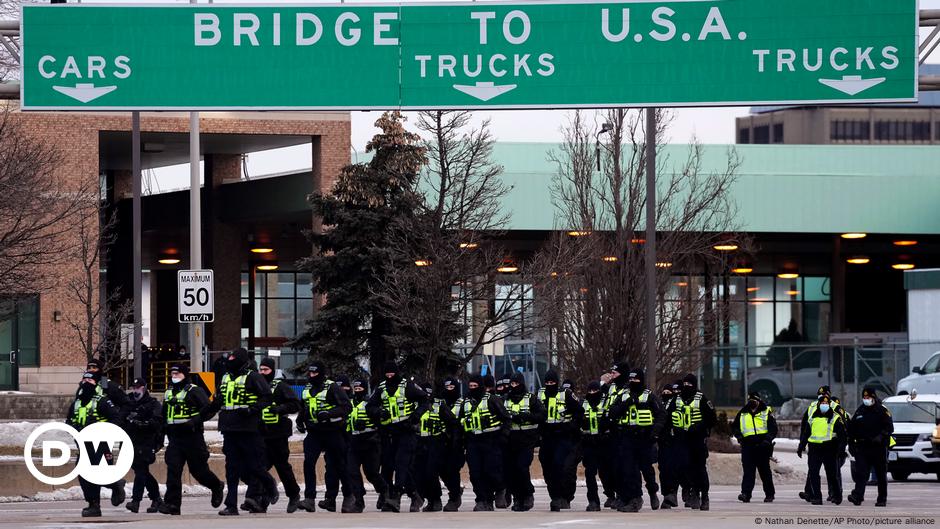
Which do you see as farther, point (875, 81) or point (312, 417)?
point (312, 417)

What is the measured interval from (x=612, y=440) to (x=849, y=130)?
15297 centimetres

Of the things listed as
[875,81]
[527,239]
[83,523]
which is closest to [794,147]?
[527,239]

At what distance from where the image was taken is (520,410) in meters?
20.5

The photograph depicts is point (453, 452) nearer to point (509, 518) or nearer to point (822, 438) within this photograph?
point (509, 518)

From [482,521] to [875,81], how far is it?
665 cm

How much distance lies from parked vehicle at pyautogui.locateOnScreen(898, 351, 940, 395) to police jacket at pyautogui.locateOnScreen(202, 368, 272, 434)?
19.6 metres

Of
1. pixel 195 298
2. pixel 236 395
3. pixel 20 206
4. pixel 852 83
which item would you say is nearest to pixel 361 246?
pixel 195 298

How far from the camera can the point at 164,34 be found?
60.9 feet

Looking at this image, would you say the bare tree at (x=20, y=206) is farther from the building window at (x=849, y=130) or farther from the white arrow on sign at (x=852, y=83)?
the building window at (x=849, y=130)

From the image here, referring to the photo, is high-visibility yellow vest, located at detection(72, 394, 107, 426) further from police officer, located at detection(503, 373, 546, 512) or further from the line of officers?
police officer, located at detection(503, 373, 546, 512)

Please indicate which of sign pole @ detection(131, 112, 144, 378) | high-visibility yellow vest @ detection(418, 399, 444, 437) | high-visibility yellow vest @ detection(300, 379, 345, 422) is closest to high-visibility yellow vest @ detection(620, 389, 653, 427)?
high-visibility yellow vest @ detection(418, 399, 444, 437)

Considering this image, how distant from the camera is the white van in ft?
98.9

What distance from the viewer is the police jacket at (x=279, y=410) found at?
1933cm

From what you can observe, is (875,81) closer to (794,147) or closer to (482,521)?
(482,521)
